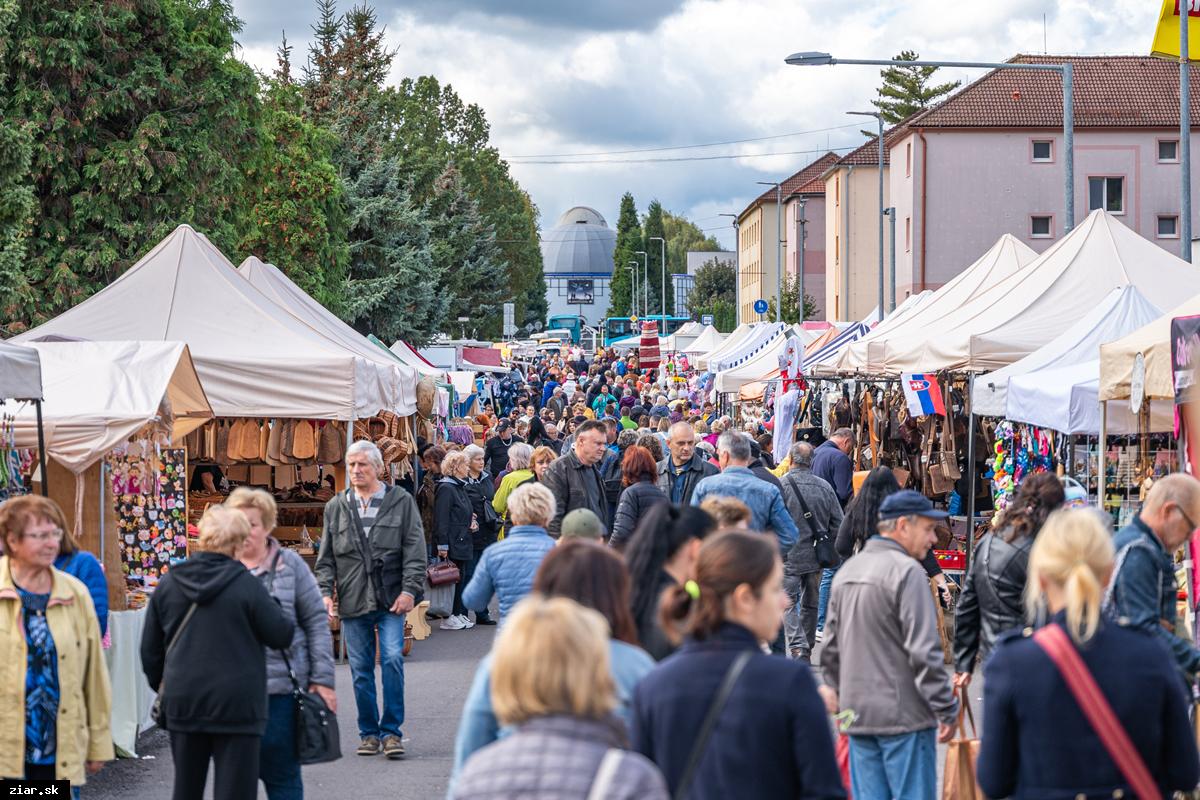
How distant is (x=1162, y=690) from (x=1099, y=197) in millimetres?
53909

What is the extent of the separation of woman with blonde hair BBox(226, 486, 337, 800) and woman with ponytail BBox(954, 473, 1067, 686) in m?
2.78

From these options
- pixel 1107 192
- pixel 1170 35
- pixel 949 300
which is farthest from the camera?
pixel 1107 192

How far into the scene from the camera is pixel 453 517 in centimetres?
1401

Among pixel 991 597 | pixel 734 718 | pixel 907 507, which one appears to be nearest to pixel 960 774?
pixel 991 597

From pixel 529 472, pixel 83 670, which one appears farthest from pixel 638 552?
pixel 529 472

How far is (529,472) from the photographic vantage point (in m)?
13.3

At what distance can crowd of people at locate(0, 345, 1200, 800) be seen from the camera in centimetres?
373

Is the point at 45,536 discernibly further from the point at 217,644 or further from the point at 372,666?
the point at 372,666

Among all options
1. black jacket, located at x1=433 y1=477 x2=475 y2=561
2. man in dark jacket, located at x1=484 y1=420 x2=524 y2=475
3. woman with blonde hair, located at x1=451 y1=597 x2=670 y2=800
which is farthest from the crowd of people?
man in dark jacket, located at x1=484 y1=420 x2=524 y2=475

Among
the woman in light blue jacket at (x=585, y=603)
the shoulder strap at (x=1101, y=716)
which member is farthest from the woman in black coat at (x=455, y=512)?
the shoulder strap at (x=1101, y=716)

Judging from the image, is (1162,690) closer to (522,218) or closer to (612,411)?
(612,411)

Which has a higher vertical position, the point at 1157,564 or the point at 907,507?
the point at 907,507

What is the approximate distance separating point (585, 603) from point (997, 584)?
3298 millimetres

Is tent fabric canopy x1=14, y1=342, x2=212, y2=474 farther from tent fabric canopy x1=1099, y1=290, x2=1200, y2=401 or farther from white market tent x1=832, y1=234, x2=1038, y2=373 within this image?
white market tent x1=832, y1=234, x2=1038, y2=373
